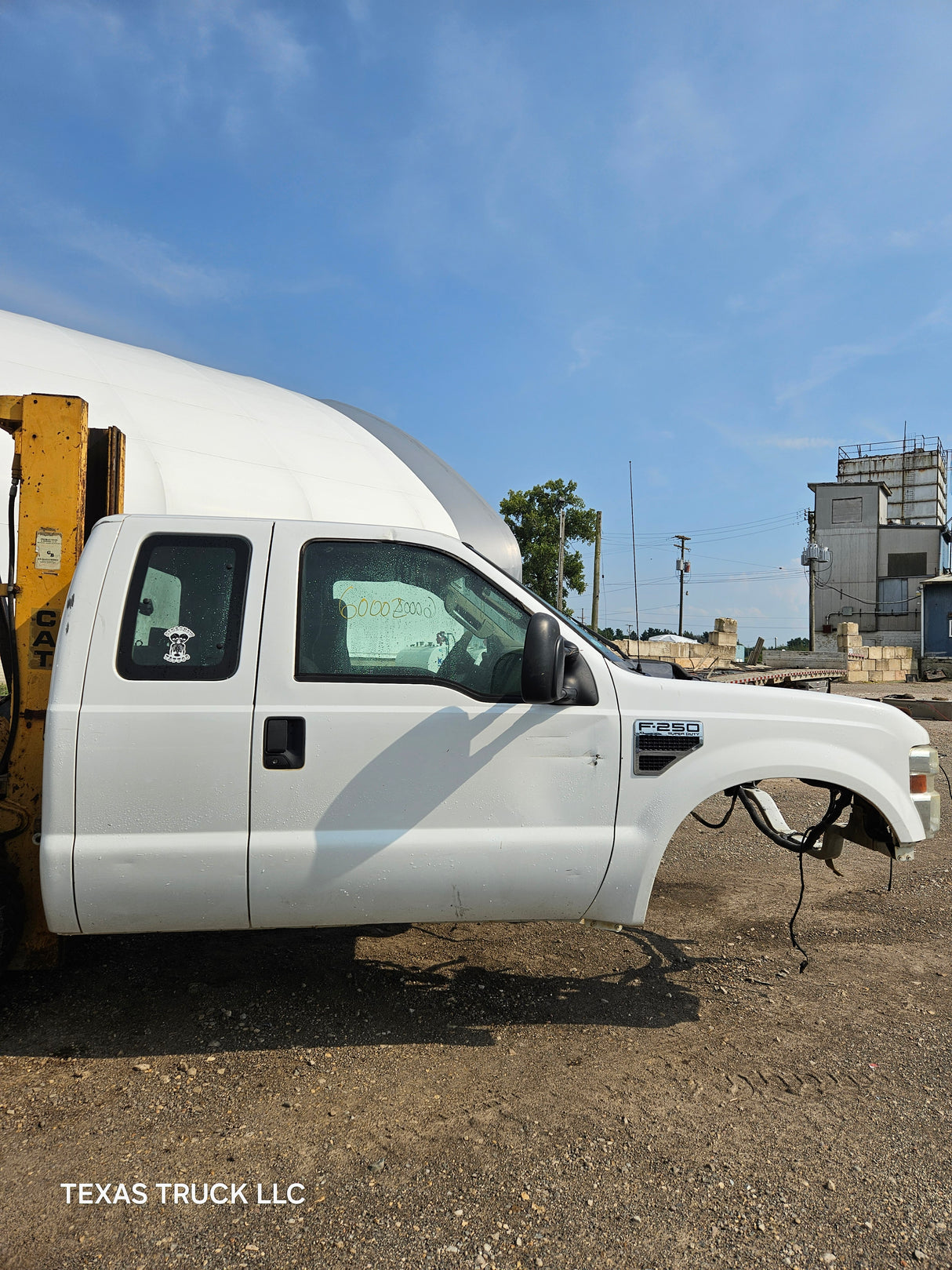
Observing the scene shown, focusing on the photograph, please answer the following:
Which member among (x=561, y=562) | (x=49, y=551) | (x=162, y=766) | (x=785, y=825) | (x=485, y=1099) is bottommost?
(x=485, y=1099)

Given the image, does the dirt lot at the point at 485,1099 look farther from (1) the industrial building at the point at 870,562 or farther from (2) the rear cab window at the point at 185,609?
(1) the industrial building at the point at 870,562

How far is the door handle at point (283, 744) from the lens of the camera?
3.02 m

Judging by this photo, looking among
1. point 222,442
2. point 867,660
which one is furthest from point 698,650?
point 222,442

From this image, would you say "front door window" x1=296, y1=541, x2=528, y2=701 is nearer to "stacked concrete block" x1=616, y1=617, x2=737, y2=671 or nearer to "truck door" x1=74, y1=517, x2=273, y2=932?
"truck door" x1=74, y1=517, x2=273, y2=932

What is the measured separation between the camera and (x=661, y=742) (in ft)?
10.7

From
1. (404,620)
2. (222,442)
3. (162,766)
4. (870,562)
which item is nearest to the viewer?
(162,766)

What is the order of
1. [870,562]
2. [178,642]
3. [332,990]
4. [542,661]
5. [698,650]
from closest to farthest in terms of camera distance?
[542,661] < [178,642] < [332,990] < [698,650] < [870,562]

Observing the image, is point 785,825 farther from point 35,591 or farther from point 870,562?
point 870,562

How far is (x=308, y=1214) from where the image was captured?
7.58 feet

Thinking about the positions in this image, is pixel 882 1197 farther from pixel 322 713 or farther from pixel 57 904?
pixel 57 904

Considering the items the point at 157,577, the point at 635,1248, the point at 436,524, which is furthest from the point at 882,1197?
the point at 436,524

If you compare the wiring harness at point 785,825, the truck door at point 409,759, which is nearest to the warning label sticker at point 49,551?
the truck door at point 409,759

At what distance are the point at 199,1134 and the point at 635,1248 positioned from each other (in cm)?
139

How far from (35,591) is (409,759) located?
1.76 metres
